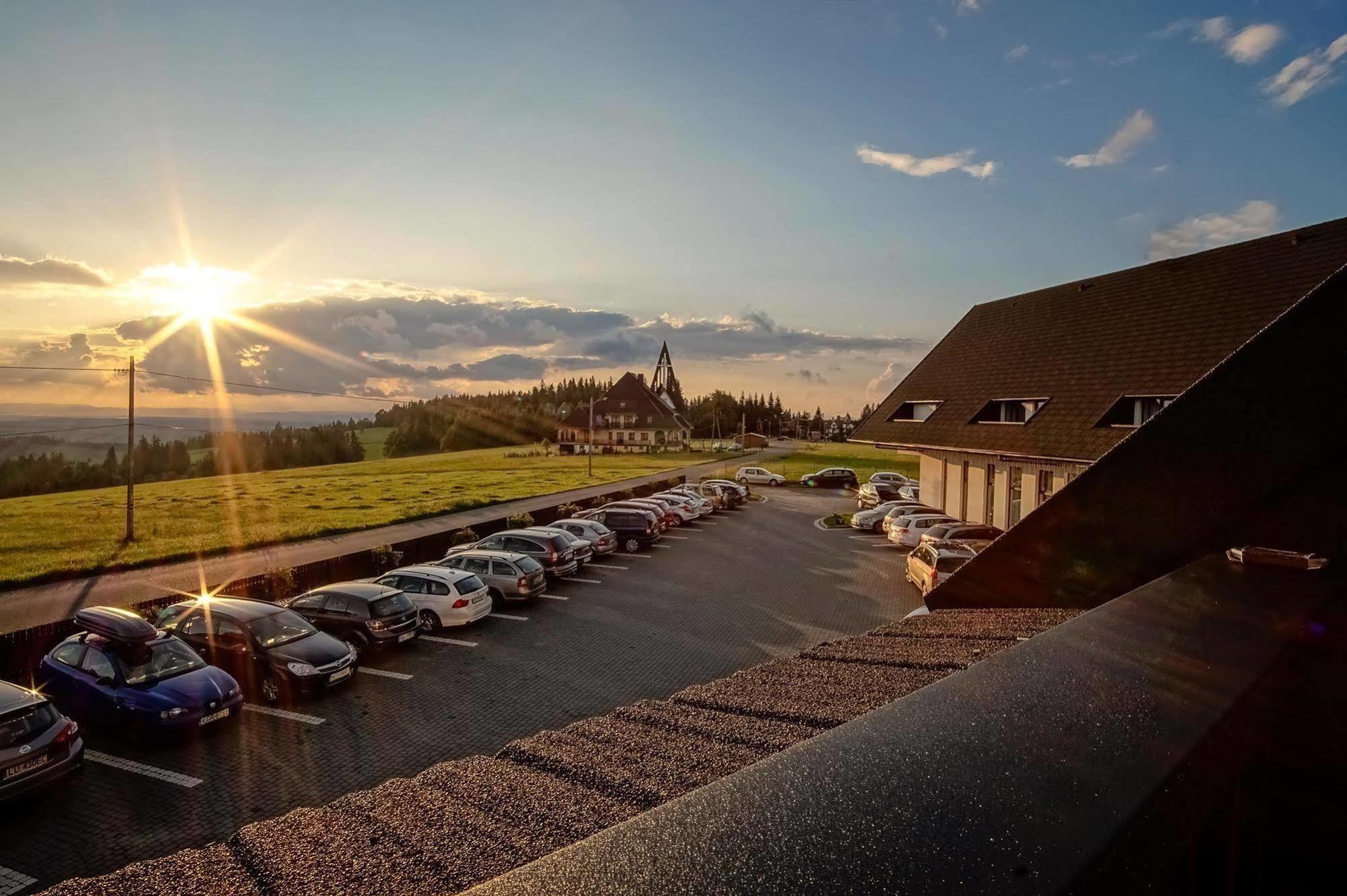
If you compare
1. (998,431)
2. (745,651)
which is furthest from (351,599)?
(998,431)

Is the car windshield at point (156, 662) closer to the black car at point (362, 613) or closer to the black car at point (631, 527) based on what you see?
Answer: the black car at point (362, 613)

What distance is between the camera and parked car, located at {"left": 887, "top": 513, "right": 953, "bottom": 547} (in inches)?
1174

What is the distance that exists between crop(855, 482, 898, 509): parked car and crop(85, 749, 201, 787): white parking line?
3632cm

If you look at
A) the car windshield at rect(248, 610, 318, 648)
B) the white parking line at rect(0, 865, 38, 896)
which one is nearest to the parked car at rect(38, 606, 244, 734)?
the car windshield at rect(248, 610, 318, 648)

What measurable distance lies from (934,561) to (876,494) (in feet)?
71.8

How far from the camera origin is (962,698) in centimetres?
168

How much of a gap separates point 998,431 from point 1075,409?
328cm

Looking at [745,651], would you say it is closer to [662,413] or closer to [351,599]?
[351,599]

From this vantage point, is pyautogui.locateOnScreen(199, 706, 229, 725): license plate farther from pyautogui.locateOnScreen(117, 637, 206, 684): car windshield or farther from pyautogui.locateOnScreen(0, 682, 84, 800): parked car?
pyautogui.locateOnScreen(0, 682, 84, 800): parked car

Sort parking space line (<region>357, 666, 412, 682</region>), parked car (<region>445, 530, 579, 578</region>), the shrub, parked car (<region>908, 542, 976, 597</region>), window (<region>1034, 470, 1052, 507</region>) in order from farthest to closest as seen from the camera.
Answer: window (<region>1034, 470, 1052, 507</region>), parked car (<region>445, 530, 579, 578</region>), the shrub, parked car (<region>908, 542, 976, 597</region>), parking space line (<region>357, 666, 412, 682</region>)

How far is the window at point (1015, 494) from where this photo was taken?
90.1 feet

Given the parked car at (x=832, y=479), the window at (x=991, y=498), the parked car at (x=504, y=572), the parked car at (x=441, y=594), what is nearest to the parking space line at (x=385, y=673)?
A: the parked car at (x=441, y=594)

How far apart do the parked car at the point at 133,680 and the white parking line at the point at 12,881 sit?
3210 millimetres

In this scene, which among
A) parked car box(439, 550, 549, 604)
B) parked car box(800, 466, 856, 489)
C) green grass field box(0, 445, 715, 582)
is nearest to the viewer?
parked car box(439, 550, 549, 604)
